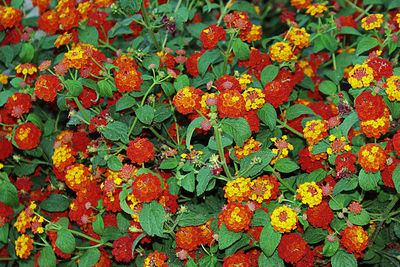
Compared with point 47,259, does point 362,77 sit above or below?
above

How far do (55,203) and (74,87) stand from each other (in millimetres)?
571

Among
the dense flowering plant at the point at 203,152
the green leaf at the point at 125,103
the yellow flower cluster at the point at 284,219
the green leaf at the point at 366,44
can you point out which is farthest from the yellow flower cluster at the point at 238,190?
the green leaf at the point at 366,44

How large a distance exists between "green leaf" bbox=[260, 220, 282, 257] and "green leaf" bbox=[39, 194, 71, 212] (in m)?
0.89

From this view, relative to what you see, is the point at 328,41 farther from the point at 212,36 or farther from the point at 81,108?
the point at 81,108

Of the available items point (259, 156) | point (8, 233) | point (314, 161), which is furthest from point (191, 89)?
point (8, 233)

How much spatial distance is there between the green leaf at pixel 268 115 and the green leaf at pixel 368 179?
1.10 ft

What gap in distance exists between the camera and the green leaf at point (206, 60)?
1.58 m

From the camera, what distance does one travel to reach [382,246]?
154cm

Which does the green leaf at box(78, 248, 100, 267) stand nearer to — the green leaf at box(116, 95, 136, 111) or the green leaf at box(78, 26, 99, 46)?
the green leaf at box(116, 95, 136, 111)

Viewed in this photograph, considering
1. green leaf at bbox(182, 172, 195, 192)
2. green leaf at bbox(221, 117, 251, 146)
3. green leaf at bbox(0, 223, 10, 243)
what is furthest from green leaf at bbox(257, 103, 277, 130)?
green leaf at bbox(0, 223, 10, 243)

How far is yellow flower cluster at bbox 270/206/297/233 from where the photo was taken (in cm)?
125

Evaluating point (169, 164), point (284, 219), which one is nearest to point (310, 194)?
point (284, 219)

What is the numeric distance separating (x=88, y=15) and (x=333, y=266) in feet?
4.71

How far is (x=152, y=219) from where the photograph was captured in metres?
1.30
